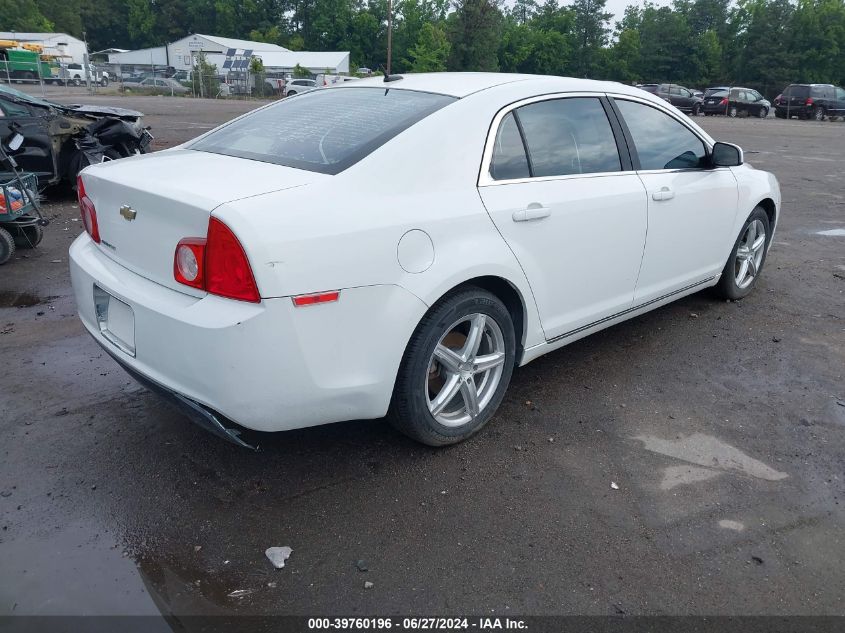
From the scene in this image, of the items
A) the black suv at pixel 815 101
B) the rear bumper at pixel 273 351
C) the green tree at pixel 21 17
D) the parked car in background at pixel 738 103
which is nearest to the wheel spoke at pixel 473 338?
the rear bumper at pixel 273 351

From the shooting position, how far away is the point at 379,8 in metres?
92.2

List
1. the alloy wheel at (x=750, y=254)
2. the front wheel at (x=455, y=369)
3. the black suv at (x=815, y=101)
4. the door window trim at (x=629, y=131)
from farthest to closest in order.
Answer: the black suv at (x=815, y=101)
the alloy wheel at (x=750, y=254)
the door window trim at (x=629, y=131)
the front wheel at (x=455, y=369)

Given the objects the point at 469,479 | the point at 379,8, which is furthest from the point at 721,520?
the point at 379,8

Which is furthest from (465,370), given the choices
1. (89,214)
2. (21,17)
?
(21,17)

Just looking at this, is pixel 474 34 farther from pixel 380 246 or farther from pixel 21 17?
pixel 21 17

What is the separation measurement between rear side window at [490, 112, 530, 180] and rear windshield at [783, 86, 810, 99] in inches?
1558

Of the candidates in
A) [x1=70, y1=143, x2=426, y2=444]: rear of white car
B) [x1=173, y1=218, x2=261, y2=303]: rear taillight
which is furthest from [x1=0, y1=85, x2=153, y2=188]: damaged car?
[x1=173, y1=218, x2=261, y2=303]: rear taillight

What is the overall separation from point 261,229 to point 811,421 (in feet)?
9.92

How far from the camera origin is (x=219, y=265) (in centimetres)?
247

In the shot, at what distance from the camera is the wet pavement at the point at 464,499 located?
2398mm

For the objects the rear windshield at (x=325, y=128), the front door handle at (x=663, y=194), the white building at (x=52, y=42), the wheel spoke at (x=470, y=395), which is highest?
the white building at (x=52, y=42)

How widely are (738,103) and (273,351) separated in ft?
134

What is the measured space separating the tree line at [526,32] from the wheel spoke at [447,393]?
5637 centimetres

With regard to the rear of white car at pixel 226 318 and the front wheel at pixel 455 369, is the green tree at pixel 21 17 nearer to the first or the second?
the rear of white car at pixel 226 318
